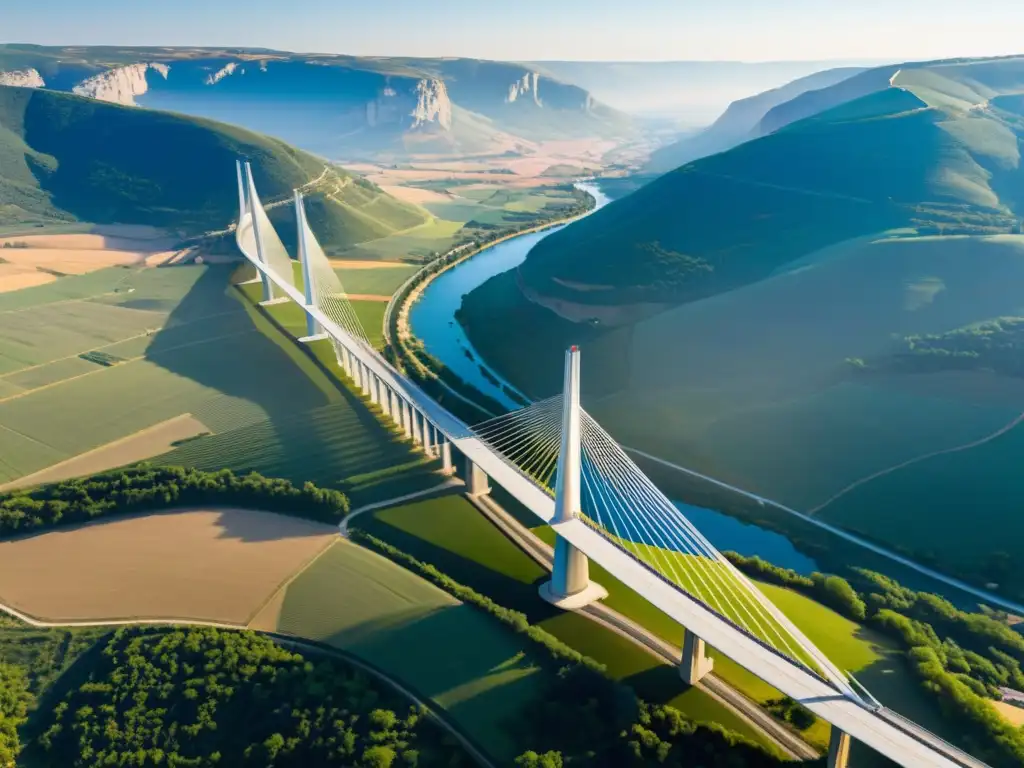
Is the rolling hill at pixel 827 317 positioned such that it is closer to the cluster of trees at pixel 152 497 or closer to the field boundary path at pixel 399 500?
the field boundary path at pixel 399 500

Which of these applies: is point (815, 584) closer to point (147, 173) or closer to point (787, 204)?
point (787, 204)

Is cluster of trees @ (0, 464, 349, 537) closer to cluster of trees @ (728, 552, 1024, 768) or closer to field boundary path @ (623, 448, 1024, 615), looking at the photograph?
field boundary path @ (623, 448, 1024, 615)

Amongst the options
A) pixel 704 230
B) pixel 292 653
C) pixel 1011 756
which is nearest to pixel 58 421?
pixel 292 653


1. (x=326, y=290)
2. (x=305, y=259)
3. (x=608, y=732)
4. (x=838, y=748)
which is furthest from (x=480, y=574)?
(x=326, y=290)

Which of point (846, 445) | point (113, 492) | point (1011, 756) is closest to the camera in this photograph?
point (1011, 756)

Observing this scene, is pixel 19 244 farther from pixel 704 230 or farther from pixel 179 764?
pixel 179 764

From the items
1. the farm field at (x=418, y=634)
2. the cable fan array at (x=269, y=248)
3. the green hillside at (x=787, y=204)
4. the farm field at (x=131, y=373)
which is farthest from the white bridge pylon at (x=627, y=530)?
the cable fan array at (x=269, y=248)
